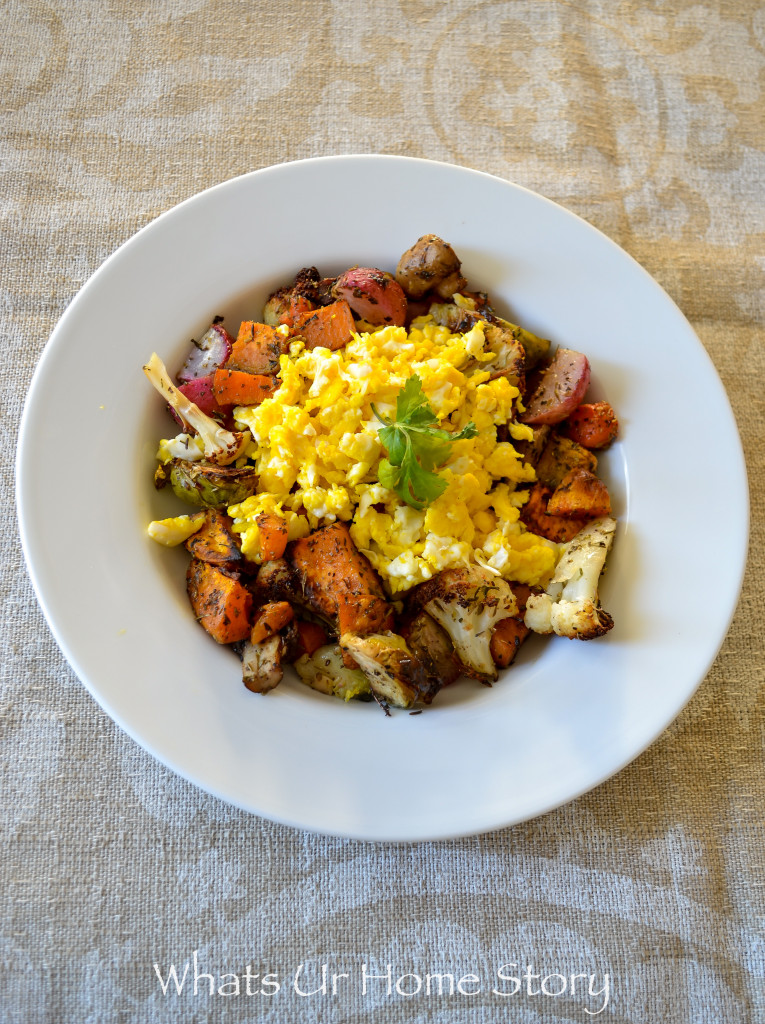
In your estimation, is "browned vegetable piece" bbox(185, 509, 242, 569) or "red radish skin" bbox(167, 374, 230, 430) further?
"red radish skin" bbox(167, 374, 230, 430)

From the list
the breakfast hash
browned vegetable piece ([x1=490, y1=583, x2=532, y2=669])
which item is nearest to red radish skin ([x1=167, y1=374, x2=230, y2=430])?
the breakfast hash

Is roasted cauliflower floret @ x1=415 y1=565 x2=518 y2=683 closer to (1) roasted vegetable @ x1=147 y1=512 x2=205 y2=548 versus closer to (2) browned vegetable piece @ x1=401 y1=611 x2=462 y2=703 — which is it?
(2) browned vegetable piece @ x1=401 y1=611 x2=462 y2=703

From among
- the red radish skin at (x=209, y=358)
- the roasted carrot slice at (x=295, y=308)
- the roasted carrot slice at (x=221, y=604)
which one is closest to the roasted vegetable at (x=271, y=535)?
the roasted carrot slice at (x=221, y=604)

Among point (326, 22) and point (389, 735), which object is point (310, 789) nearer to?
point (389, 735)

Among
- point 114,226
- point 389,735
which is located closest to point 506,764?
point 389,735

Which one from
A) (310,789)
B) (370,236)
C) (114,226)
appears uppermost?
(370,236)

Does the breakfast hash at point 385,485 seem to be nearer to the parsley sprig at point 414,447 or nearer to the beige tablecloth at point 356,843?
the parsley sprig at point 414,447

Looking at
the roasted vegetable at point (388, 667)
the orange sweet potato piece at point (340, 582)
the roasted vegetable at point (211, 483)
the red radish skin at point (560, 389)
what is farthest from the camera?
the red radish skin at point (560, 389)
